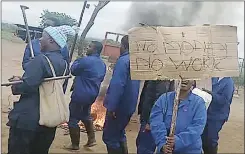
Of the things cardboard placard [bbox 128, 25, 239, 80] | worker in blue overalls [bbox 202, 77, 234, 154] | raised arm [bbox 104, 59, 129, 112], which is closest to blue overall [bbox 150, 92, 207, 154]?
cardboard placard [bbox 128, 25, 239, 80]

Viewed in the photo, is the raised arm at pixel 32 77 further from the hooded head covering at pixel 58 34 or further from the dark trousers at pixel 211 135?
the dark trousers at pixel 211 135

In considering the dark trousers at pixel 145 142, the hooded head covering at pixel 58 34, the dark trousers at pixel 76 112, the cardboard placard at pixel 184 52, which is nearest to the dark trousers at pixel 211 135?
the dark trousers at pixel 145 142

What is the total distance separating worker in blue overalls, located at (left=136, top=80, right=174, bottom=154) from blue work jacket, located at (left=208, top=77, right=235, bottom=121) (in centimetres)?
79

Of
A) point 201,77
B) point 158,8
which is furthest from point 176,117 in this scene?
point 158,8

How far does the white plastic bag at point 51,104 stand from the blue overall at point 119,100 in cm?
107

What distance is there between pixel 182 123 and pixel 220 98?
77.8 inches

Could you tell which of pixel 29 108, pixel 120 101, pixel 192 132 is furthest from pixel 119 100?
pixel 192 132

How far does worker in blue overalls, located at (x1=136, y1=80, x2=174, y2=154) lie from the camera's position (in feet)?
16.2

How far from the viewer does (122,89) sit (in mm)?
5043

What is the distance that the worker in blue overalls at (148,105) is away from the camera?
493cm

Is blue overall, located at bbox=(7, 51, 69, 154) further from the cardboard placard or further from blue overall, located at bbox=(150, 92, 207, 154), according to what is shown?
blue overall, located at bbox=(150, 92, 207, 154)

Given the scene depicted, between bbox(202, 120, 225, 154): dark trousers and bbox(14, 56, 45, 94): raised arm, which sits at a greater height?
bbox(14, 56, 45, 94): raised arm

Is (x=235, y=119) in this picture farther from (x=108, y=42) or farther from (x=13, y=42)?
(x=13, y=42)

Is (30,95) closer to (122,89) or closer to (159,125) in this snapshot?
(159,125)
